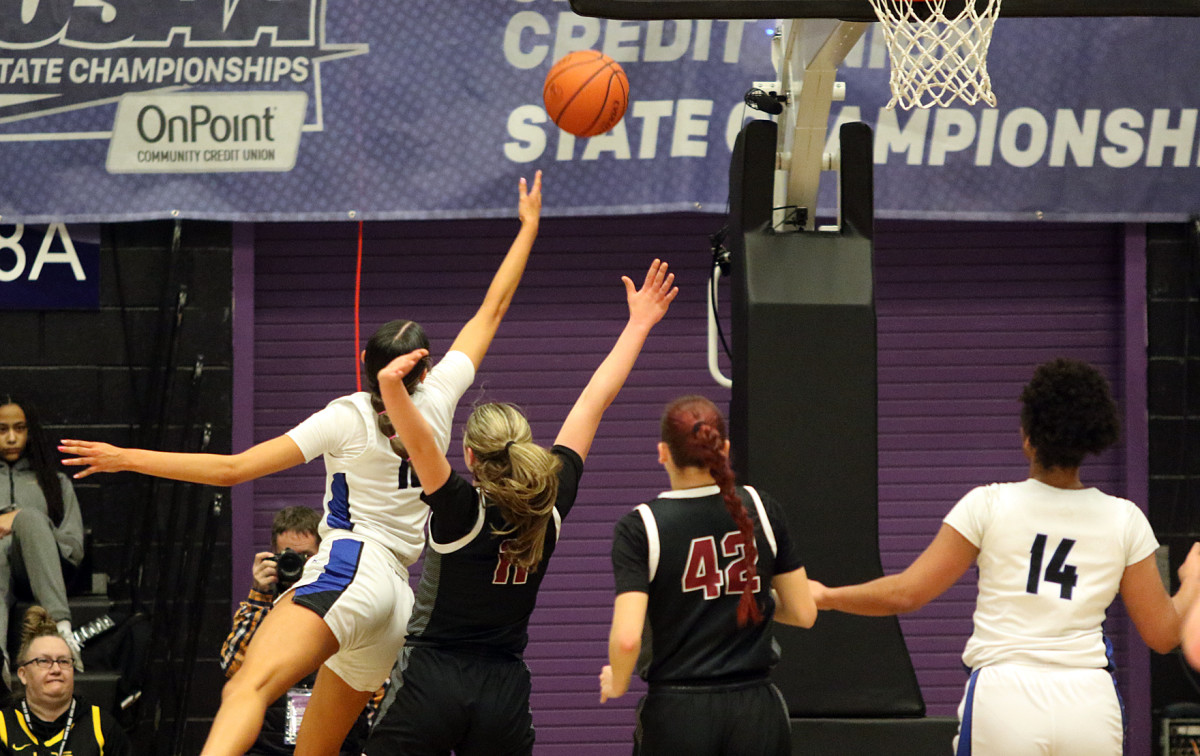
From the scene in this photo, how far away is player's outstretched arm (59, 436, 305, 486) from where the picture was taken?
4.36 m

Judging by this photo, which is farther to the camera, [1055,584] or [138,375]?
[138,375]

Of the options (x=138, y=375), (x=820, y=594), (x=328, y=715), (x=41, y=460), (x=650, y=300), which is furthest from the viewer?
(x=138, y=375)

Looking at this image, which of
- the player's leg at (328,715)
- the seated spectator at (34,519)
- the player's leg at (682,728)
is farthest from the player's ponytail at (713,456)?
the seated spectator at (34,519)

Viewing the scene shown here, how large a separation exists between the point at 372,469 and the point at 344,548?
0.29 m

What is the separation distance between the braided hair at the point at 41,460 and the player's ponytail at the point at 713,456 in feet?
18.0

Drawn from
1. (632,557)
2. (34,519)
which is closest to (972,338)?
(632,557)

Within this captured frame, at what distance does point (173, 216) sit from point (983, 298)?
17.3 ft

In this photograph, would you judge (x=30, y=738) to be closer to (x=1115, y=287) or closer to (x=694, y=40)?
(x=694, y=40)

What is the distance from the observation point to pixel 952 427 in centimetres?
904

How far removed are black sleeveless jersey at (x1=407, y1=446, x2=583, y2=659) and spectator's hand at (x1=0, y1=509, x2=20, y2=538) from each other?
4.64 m

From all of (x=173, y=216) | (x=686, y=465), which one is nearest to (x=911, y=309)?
(x=173, y=216)

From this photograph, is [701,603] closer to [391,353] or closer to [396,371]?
[396,371]

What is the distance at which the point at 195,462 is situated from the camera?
453cm

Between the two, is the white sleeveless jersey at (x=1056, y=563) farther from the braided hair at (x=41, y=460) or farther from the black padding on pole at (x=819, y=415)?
the braided hair at (x=41, y=460)
